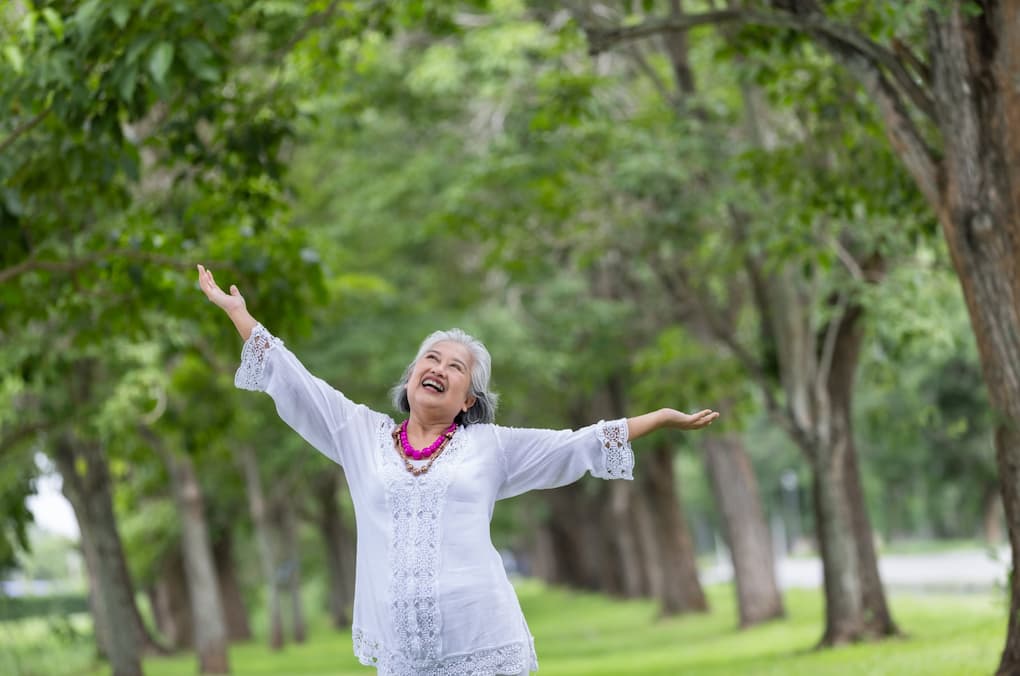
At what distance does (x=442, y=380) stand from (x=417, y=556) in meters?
0.62

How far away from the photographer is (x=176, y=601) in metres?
38.5

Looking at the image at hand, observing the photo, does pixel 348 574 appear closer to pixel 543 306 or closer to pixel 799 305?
pixel 543 306

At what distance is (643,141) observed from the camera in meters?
18.2

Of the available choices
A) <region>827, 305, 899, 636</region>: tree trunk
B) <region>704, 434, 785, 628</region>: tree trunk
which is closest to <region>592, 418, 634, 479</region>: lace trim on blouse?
<region>827, 305, 899, 636</region>: tree trunk

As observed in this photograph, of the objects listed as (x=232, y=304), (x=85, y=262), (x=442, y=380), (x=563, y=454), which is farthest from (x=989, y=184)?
(x=85, y=262)

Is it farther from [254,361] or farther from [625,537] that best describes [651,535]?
[254,361]

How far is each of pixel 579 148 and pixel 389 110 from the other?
7.47 metres

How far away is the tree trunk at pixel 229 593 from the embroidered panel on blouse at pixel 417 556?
1386 inches

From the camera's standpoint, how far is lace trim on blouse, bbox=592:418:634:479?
5.42 metres

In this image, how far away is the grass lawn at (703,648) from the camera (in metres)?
14.6

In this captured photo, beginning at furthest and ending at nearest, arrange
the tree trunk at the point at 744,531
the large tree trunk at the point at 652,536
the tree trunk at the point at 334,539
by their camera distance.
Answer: the tree trunk at the point at 334,539, the large tree trunk at the point at 652,536, the tree trunk at the point at 744,531

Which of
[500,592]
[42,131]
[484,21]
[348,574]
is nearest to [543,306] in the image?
[484,21]

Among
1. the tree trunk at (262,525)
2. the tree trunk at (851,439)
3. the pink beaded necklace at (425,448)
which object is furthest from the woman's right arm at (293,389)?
the tree trunk at (262,525)

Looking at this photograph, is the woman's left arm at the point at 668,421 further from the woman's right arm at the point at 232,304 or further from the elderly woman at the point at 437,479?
the woman's right arm at the point at 232,304
